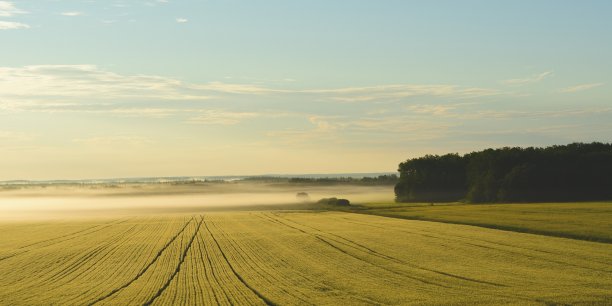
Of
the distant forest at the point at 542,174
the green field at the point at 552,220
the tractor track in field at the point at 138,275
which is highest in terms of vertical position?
the distant forest at the point at 542,174

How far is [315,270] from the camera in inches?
1298

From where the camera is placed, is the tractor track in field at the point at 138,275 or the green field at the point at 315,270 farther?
the tractor track in field at the point at 138,275

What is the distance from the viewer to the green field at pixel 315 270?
1000 inches

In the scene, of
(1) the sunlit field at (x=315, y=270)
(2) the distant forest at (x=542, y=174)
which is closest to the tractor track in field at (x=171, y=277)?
(1) the sunlit field at (x=315, y=270)

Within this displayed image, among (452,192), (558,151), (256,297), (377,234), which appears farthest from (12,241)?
(452,192)

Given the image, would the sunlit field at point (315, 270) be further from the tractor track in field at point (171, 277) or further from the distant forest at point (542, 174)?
the distant forest at point (542, 174)

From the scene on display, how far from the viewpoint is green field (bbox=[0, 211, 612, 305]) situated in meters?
25.4

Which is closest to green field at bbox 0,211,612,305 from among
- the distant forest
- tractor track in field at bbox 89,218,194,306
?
tractor track in field at bbox 89,218,194,306

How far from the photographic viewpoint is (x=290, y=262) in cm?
3638

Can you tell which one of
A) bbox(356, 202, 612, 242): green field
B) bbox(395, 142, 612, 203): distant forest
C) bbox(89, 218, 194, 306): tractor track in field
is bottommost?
bbox(89, 218, 194, 306): tractor track in field

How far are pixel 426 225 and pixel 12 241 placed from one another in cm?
3512

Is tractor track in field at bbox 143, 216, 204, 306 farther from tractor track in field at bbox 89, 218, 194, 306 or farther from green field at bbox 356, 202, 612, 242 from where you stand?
green field at bbox 356, 202, 612, 242

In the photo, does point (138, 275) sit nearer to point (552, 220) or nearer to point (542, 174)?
point (552, 220)

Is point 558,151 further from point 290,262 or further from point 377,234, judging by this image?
point 290,262
